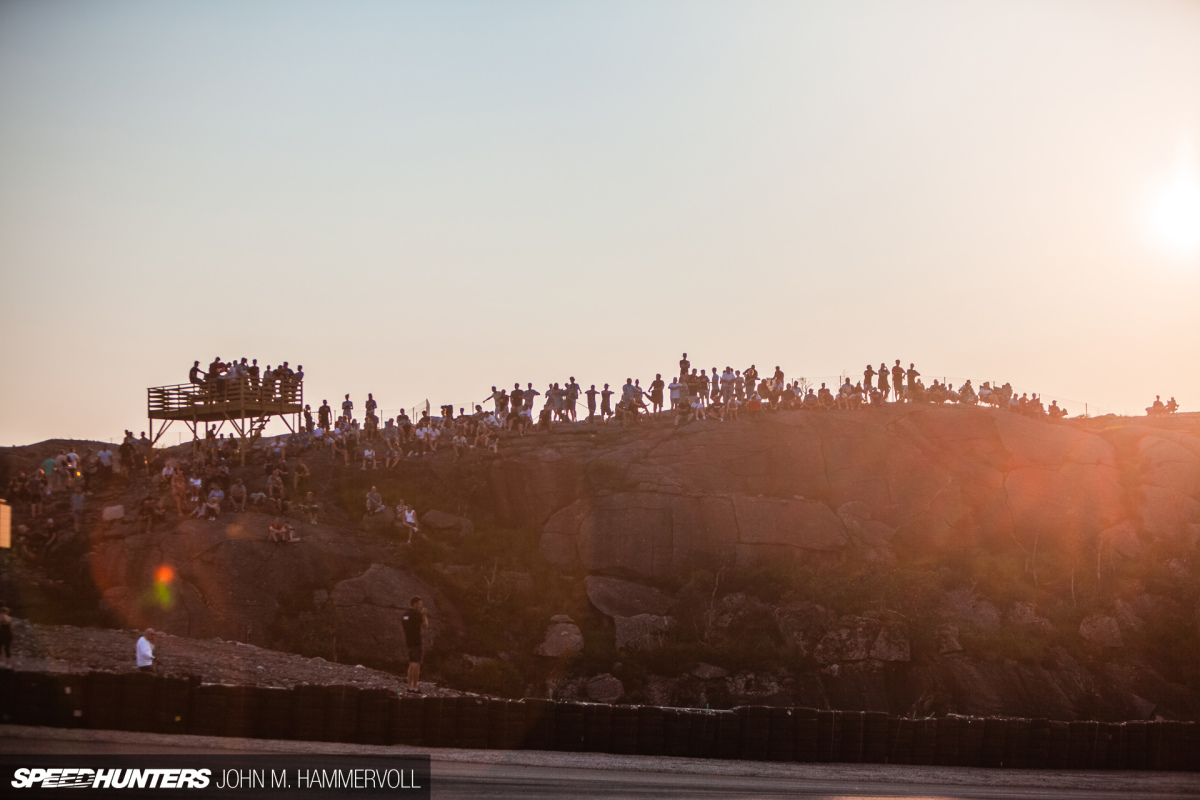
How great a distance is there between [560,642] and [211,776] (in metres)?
19.1

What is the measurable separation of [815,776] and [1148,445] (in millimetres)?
32556

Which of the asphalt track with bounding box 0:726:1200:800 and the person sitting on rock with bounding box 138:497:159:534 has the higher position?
the person sitting on rock with bounding box 138:497:159:534

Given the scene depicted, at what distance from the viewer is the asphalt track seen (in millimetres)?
17750

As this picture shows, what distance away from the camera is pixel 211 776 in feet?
55.0

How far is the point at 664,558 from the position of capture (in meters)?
39.4

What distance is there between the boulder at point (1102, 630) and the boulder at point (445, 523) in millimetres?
21269

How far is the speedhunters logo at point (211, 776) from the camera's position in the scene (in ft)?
51.5

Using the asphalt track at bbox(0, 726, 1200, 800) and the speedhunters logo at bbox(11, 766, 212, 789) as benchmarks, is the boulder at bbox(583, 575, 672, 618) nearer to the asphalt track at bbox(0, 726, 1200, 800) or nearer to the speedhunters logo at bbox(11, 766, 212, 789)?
the asphalt track at bbox(0, 726, 1200, 800)

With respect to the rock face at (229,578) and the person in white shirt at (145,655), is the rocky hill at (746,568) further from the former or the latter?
the person in white shirt at (145,655)

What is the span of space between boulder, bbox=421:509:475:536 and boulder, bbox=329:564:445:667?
139 inches

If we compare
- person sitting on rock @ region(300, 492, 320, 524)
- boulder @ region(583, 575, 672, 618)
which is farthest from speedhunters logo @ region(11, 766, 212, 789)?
person sitting on rock @ region(300, 492, 320, 524)

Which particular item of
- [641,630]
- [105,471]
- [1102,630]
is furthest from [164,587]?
[1102,630]

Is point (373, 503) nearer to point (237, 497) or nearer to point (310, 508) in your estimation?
point (310, 508)

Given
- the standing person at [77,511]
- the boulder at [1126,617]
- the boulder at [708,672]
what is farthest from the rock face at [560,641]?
the boulder at [1126,617]
